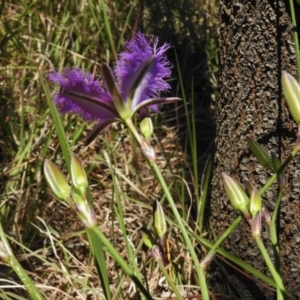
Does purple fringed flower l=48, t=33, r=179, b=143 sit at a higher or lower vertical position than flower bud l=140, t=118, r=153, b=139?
higher

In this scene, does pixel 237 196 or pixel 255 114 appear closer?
pixel 237 196

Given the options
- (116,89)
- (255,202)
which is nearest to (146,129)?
(116,89)

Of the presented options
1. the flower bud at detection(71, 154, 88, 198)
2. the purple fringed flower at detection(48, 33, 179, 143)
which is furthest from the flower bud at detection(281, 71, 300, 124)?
the flower bud at detection(71, 154, 88, 198)

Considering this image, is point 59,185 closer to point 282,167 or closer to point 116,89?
point 116,89

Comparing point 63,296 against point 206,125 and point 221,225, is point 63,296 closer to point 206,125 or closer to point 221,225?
point 221,225

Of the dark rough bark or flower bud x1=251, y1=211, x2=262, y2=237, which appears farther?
the dark rough bark

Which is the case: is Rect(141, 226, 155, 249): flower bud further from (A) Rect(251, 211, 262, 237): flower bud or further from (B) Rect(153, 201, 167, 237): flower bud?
(A) Rect(251, 211, 262, 237): flower bud

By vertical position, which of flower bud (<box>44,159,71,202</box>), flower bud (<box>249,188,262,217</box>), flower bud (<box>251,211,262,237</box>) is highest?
flower bud (<box>44,159,71,202</box>)
